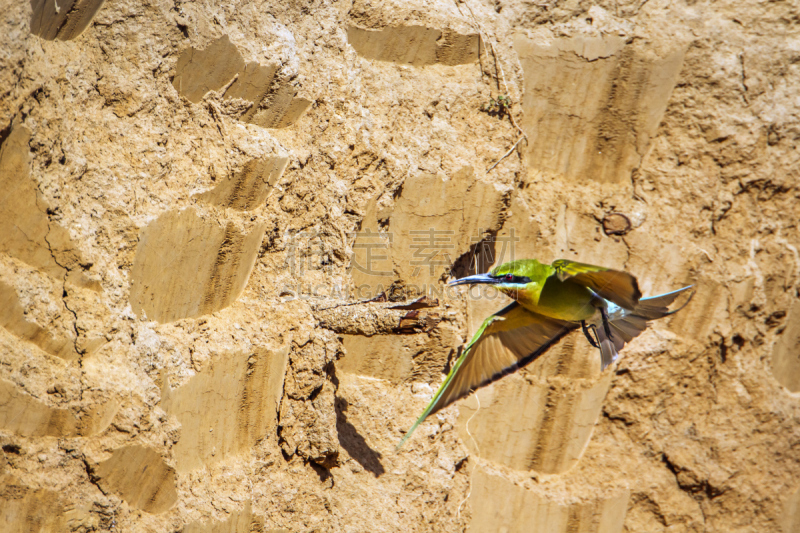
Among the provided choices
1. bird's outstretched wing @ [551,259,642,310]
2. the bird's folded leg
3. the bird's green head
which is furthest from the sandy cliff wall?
bird's outstretched wing @ [551,259,642,310]

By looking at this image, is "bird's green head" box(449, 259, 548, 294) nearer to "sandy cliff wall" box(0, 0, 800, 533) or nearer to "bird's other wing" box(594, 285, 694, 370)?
"sandy cliff wall" box(0, 0, 800, 533)

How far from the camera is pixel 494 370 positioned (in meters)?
2.20

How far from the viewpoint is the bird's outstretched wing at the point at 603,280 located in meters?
1.66

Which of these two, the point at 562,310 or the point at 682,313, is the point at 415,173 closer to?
the point at 562,310

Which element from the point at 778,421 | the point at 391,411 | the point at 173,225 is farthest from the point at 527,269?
the point at 778,421

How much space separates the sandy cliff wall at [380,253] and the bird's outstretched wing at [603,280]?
1.73 feet

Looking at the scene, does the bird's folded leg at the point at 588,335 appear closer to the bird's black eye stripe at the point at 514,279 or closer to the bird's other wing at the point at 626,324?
the bird's other wing at the point at 626,324

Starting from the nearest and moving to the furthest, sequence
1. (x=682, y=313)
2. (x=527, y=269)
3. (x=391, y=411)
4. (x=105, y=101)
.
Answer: (x=105, y=101), (x=527, y=269), (x=391, y=411), (x=682, y=313)

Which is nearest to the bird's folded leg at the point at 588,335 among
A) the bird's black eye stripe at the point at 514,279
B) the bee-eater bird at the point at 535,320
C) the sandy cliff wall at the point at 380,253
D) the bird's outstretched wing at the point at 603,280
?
the bee-eater bird at the point at 535,320

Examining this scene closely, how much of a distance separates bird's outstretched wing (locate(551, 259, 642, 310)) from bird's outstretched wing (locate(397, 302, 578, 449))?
0.98ft

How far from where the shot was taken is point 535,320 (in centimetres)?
229

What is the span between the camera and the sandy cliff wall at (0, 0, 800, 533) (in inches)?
64.6

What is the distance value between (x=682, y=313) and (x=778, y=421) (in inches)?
31.1

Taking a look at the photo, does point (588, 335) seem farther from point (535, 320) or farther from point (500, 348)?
point (500, 348)
